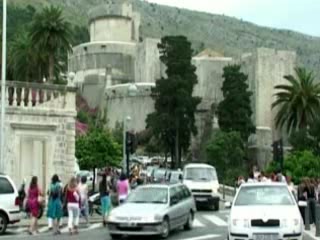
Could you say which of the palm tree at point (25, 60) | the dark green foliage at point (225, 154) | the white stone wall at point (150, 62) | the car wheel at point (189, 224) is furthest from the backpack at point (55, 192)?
the white stone wall at point (150, 62)

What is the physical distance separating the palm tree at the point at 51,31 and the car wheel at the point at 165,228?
33.2m

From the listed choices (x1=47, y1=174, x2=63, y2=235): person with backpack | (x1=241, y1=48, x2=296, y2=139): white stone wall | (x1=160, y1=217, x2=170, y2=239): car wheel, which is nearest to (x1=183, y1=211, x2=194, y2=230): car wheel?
(x1=160, y1=217, x2=170, y2=239): car wheel

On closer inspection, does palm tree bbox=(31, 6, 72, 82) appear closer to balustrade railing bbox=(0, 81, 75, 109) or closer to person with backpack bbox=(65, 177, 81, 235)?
balustrade railing bbox=(0, 81, 75, 109)

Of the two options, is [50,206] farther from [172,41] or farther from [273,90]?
[273,90]

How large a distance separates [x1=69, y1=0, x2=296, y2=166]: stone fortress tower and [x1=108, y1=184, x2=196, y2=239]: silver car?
189 ft

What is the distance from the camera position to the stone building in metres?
31.7

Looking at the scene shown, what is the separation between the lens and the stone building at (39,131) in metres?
31.7

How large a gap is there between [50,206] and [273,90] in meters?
73.8

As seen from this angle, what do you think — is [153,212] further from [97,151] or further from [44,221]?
[97,151]

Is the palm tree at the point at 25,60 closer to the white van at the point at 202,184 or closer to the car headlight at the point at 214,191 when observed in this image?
the white van at the point at 202,184

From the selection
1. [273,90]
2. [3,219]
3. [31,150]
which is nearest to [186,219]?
[3,219]

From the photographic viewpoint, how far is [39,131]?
32.4m

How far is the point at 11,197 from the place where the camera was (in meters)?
23.2

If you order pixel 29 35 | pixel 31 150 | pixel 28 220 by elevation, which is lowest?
pixel 28 220
